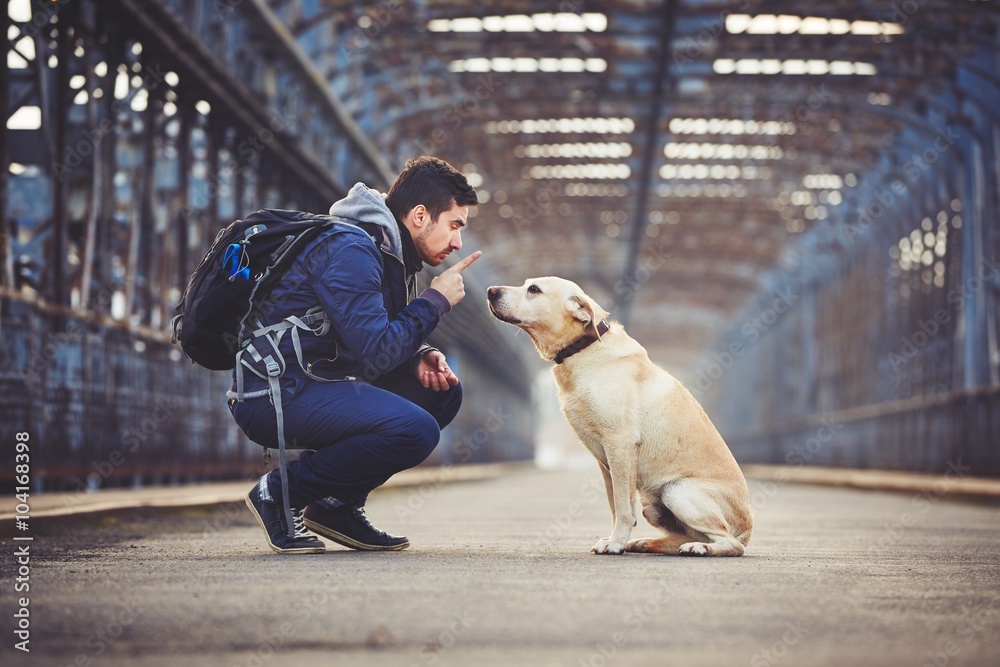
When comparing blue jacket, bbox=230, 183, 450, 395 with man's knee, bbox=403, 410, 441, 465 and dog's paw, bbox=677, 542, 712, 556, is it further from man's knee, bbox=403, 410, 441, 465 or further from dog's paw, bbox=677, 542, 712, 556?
dog's paw, bbox=677, 542, 712, 556

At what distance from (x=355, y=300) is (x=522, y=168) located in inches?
798

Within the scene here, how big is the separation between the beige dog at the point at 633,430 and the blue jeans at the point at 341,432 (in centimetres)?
78

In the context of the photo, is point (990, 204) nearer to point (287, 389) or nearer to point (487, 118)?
point (487, 118)

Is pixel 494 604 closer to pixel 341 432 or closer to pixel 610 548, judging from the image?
pixel 341 432

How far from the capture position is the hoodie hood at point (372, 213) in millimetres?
5113

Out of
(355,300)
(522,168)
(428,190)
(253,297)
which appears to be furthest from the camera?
(522,168)

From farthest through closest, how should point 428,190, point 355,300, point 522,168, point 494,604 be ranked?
point 522,168 → point 428,190 → point 355,300 → point 494,604

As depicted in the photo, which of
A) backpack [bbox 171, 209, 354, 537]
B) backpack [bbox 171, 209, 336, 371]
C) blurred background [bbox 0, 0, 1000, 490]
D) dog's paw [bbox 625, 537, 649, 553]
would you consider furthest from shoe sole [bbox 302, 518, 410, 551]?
blurred background [bbox 0, 0, 1000, 490]

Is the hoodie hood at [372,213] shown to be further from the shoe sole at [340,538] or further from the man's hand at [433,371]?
the shoe sole at [340,538]

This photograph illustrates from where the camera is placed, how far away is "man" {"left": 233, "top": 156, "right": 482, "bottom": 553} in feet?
15.9

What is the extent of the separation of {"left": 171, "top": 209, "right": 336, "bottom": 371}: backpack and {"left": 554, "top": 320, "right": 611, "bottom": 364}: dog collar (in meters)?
1.21

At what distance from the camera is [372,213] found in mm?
5129

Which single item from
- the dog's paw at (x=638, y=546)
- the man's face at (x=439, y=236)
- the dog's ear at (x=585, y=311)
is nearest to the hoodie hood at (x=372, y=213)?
the man's face at (x=439, y=236)

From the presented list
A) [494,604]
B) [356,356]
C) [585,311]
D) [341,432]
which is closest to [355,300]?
[356,356]
